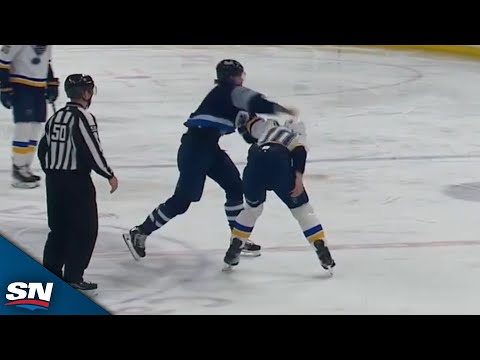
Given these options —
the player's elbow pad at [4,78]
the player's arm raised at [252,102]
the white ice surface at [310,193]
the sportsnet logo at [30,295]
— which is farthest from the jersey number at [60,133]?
the player's elbow pad at [4,78]

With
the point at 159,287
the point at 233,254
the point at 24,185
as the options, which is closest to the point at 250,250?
the point at 233,254

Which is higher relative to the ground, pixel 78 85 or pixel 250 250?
pixel 78 85

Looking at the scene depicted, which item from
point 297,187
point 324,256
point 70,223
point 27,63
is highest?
point 27,63

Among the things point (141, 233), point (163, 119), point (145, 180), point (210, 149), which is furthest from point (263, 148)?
point (163, 119)

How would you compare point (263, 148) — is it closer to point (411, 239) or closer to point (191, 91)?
point (411, 239)

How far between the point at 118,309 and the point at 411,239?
1214mm

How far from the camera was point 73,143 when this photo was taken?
3.85 m

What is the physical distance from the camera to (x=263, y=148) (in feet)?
13.3

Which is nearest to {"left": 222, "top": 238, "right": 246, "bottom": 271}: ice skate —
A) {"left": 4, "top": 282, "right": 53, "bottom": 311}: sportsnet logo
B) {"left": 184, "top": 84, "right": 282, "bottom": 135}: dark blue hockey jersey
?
{"left": 184, "top": 84, "right": 282, "bottom": 135}: dark blue hockey jersey

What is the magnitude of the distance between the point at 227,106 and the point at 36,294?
918 millimetres

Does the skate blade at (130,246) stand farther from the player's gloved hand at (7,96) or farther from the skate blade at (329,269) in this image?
the player's gloved hand at (7,96)

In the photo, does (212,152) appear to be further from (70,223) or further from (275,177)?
(70,223)

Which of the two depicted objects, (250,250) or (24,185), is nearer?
(250,250)

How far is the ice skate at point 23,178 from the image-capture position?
487 centimetres
